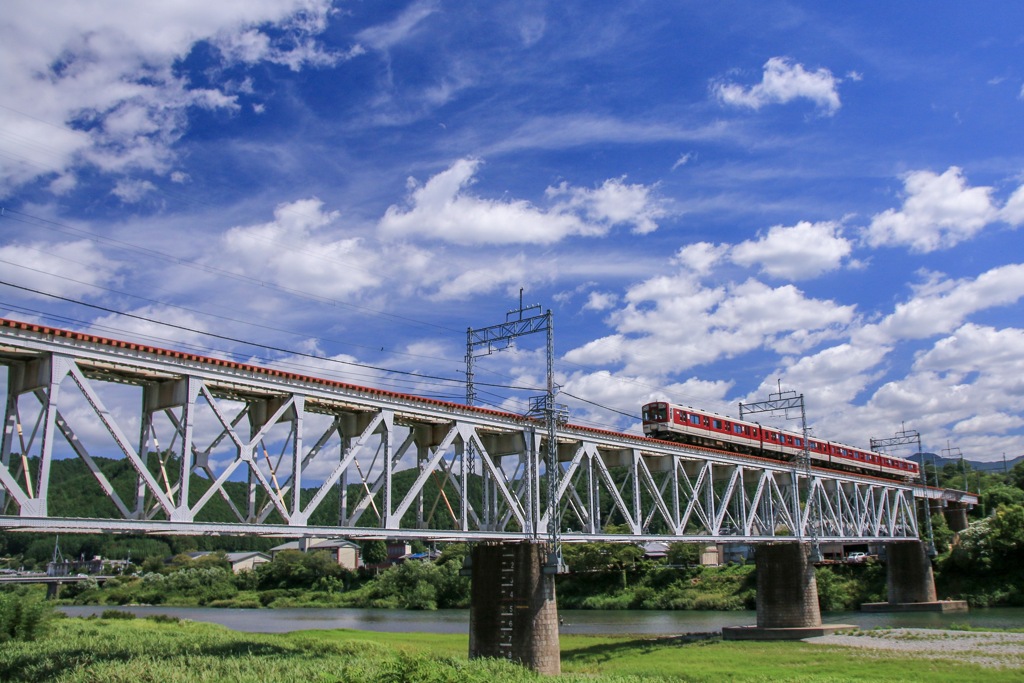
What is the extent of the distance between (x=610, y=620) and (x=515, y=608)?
46.7m

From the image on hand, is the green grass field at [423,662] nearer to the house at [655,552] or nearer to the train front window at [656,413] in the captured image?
the train front window at [656,413]

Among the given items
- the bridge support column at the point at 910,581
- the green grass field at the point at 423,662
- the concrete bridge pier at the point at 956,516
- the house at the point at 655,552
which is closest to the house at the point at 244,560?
the house at the point at 655,552

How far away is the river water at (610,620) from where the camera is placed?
63219 millimetres

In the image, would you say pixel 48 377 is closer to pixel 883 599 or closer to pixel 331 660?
pixel 331 660

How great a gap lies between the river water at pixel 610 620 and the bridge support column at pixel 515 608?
2696 cm

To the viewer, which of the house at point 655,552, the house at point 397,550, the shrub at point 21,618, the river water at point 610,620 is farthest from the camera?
the house at point 397,550

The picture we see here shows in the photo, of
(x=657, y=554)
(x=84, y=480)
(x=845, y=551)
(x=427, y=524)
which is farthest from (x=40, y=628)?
(x=84, y=480)

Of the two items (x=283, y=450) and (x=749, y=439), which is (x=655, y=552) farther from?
(x=283, y=450)

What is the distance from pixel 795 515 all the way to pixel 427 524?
115 feet

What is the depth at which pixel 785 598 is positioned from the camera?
5528 centimetres

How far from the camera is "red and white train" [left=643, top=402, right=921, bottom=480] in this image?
169ft

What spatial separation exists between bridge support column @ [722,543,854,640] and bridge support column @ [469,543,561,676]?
26.4 metres

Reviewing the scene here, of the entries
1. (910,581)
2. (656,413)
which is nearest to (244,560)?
(910,581)

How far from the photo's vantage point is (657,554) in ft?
341
